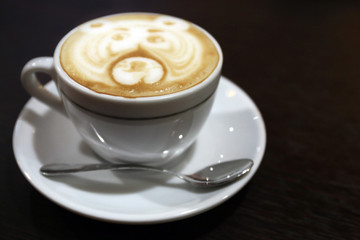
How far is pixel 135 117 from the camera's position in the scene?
24.6 inches

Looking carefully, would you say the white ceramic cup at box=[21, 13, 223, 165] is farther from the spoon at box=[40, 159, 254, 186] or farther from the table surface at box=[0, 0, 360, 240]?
the table surface at box=[0, 0, 360, 240]

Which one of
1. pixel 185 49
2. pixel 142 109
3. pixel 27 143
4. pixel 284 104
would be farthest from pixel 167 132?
pixel 284 104

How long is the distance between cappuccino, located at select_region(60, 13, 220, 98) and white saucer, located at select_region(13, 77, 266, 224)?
21 cm

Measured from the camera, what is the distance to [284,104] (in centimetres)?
103

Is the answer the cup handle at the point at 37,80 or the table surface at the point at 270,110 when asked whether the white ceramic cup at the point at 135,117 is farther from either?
the table surface at the point at 270,110

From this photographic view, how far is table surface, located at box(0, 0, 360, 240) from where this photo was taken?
0.66 metres

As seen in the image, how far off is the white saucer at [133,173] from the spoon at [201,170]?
1 cm

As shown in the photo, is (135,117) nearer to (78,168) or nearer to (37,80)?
(78,168)

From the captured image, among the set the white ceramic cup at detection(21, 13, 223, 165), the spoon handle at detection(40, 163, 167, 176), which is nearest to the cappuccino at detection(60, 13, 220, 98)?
the white ceramic cup at detection(21, 13, 223, 165)

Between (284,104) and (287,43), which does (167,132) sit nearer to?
(284,104)

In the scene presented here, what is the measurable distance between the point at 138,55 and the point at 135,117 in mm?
169

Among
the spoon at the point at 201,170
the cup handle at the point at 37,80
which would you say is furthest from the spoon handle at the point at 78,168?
the cup handle at the point at 37,80

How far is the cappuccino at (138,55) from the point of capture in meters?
0.65

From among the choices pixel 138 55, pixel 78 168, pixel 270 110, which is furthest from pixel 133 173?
pixel 270 110
